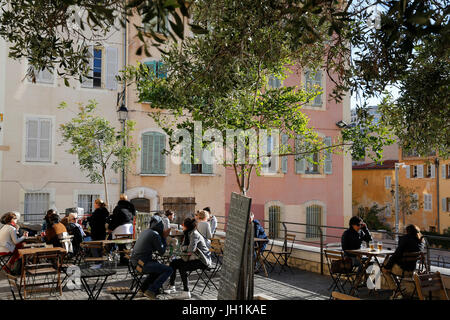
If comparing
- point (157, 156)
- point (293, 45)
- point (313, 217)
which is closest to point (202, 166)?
point (157, 156)

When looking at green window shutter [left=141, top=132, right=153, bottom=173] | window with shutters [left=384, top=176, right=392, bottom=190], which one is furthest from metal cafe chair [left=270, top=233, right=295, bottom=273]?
window with shutters [left=384, top=176, right=392, bottom=190]

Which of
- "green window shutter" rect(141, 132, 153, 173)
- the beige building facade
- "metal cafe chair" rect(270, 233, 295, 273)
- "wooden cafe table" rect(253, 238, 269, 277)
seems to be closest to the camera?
"wooden cafe table" rect(253, 238, 269, 277)

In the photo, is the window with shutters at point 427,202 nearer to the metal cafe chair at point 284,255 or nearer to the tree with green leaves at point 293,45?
the metal cafe chair at point 284,255

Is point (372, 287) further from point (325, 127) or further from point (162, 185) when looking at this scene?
point (325, 127)

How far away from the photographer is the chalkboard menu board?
445cm

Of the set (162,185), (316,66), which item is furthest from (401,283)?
(162,185)

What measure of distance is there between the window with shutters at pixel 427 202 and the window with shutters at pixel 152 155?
22658 mm

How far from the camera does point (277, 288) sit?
27.7ft

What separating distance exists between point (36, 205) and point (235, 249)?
13.1 m

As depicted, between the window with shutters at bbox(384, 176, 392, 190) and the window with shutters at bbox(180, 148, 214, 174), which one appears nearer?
the window with shutters at bbox(180, 148, 214, 174)

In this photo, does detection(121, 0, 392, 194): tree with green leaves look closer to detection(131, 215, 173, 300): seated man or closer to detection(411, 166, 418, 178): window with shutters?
detection(131, 215, 173, 300): seated man

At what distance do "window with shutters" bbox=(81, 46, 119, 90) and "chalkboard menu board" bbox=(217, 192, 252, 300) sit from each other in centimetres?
1357

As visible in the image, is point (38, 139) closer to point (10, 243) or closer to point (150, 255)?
point (10, 243)
